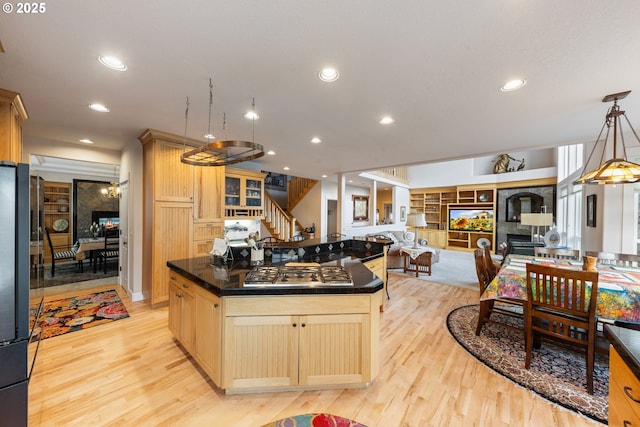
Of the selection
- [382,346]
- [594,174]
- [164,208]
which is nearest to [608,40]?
[594,174]

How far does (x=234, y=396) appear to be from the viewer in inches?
72.9

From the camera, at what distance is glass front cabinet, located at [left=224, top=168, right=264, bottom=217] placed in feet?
15.9

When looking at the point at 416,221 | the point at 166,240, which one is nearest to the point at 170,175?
the point at 166,240

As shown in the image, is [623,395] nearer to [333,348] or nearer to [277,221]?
[333,348]

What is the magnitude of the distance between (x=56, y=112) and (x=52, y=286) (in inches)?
138

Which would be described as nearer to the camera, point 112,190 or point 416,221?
point 416,221

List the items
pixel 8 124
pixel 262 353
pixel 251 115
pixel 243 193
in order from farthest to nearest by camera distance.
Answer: pixel 243 193 → pixel 251 115 → pixel 8 124 → pixel 262 353

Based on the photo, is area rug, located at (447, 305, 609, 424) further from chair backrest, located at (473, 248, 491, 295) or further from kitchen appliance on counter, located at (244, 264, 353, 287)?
kitchen appliance on counter, located at (244, 264, 353, 287)

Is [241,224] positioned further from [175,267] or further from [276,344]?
[276,344]

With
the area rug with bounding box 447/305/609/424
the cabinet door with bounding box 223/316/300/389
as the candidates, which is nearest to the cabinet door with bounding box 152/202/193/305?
the cabinet door with bounding box 223/316/300/389

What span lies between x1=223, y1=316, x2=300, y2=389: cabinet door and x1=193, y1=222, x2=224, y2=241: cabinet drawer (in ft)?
8.40

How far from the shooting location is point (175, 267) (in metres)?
2.34

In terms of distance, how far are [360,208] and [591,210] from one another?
6.81 metres

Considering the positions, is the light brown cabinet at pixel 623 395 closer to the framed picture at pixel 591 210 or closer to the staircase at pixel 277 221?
the framed picture at pixel 591 210
